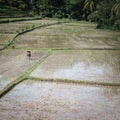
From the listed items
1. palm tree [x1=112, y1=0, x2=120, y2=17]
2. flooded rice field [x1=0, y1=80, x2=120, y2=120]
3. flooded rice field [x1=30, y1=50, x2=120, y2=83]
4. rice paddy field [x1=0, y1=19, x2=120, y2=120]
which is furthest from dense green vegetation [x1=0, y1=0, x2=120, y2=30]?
flooded rice field [x1=0, y1=80, x2=120, y2=120]

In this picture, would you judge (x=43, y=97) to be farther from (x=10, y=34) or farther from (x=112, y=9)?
(x=112, y=9)

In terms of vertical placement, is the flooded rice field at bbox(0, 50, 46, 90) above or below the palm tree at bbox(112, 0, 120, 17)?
below

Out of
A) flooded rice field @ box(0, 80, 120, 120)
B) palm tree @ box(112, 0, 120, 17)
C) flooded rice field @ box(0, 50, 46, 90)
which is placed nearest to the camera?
flooded rice field @ box(0, 80, 120, 120)

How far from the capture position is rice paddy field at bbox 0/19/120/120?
694cm

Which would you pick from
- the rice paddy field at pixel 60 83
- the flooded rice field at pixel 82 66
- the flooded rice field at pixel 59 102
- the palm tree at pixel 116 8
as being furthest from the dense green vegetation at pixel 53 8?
the flooded rice field at pixel 59 102

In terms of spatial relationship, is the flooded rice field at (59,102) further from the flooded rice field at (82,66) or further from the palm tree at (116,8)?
the palm tree at (116,8)

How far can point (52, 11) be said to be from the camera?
38.5 metres

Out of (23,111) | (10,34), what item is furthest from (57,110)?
(10,34)

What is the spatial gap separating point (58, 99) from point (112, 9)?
63.8 ft

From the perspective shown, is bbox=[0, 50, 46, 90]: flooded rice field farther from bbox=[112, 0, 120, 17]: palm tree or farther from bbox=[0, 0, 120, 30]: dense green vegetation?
bbox=[0, 0, 120, 30]: dense green vegetation

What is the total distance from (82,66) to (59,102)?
4.15 metres

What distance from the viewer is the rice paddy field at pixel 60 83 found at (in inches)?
273

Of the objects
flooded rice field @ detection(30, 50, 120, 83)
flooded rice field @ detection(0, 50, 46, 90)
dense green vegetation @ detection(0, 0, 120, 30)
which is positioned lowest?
flooded rice field @ detection(30, 50, 120, 83)

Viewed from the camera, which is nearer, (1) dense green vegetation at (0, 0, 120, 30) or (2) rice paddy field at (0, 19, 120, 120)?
(2) rice paddy field at (0, 19, 120, 120)
